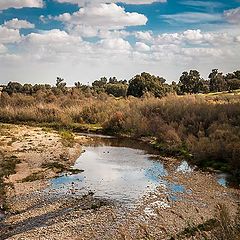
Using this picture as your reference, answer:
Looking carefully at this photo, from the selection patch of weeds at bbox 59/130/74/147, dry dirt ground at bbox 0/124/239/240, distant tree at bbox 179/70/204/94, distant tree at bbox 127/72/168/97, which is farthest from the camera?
distant tree at bbox 179/70/204/94

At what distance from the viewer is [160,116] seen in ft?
163

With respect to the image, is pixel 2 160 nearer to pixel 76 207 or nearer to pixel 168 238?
pixel 76 207

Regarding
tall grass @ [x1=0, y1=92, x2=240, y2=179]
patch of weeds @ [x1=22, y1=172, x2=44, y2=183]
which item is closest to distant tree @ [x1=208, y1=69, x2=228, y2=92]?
tall grass @ [x1=0, y1=92, x2=240, y2=179]

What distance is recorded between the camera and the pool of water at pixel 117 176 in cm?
2370

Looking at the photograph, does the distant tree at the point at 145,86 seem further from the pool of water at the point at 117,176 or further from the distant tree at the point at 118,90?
the pool of water at the point at 117,176

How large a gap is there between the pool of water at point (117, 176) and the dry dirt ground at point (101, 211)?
2.63 ft

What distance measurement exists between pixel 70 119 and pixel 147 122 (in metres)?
17.3

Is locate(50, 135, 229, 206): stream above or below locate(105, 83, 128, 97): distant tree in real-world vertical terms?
below

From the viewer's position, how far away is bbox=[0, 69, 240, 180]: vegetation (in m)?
33.0

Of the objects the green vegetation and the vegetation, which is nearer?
the green vegetation

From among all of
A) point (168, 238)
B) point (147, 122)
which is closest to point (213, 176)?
point (168, 238)

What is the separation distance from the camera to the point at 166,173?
94.3 ft

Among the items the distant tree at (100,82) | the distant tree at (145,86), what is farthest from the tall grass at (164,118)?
the distant tree at (100,82)

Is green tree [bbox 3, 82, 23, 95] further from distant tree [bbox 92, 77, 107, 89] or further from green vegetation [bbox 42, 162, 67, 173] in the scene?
green vegetation [bbox 42, 162, 67, 173]
